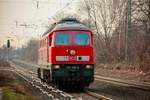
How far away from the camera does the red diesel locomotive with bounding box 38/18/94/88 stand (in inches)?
996

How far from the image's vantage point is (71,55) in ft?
84.0

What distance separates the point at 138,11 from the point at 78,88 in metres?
21.1

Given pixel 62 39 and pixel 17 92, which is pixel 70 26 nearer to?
pixel 62 39

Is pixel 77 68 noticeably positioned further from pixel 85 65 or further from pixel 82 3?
pixel 82 3

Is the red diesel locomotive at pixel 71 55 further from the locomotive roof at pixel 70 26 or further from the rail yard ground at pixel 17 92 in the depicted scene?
the rail yard ground at pixel 17 92

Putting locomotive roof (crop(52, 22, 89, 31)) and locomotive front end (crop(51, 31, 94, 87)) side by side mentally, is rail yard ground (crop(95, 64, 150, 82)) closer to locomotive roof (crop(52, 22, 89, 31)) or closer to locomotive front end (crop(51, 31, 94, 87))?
locomotive roof (crop(52, 22, 89, 31))

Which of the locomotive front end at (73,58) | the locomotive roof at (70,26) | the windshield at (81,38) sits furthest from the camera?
the locomotive roof at (70,26)

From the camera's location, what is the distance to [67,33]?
26422 millimetres

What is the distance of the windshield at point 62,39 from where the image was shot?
85.7ft

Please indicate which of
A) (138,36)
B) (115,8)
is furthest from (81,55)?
(115,8)

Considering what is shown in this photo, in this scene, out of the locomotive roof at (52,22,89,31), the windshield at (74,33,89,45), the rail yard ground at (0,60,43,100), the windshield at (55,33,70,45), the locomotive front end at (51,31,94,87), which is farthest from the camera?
the locomotive roof at (52,22,89,31)

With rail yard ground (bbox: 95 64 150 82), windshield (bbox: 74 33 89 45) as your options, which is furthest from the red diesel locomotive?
rail yard ground (bbox: 95 64 150 82)

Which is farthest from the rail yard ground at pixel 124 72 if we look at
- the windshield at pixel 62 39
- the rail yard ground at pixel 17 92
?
the windshield at pixel 62 39

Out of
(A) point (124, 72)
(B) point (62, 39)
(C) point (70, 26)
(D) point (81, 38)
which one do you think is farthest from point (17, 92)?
(A) point (124, 72)
